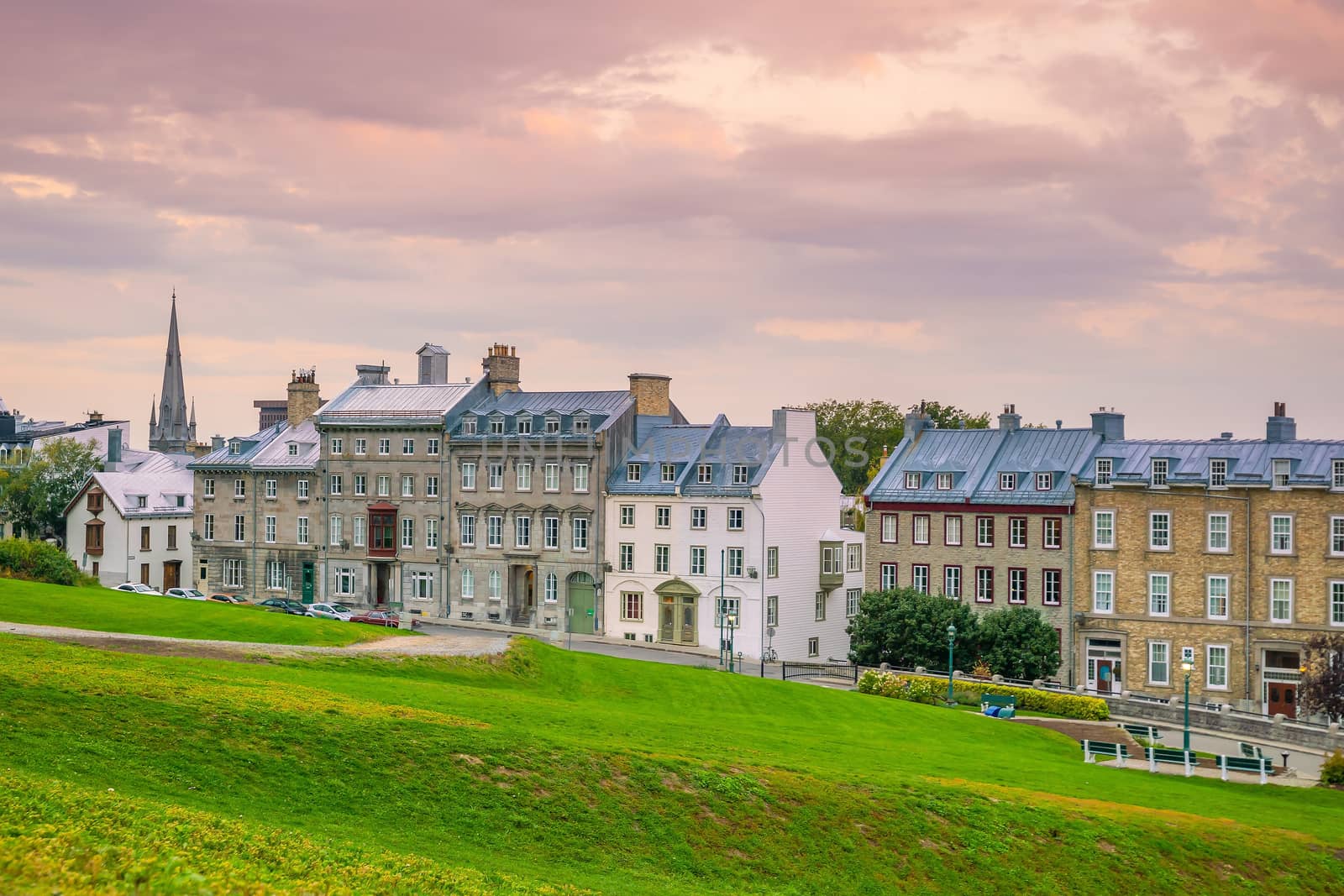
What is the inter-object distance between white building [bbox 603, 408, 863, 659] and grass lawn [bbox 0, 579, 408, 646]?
2636 cm

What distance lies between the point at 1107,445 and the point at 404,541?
44123 mm

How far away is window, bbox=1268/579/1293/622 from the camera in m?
66.4

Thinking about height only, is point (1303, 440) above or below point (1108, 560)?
above

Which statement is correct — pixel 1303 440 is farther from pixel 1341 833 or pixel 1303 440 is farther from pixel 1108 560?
pixel 1341 833

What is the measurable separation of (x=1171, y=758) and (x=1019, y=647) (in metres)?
22.1

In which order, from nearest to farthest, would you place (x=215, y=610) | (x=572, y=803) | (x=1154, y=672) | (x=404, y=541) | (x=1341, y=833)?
(x=572, y=803) → (x=1341, y=833) → (x=215, y=610) → (x=1154, y=672) → (x=404, y=541)

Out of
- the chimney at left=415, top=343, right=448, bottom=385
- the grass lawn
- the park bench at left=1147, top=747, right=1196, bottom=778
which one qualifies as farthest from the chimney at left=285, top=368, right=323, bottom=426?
the park bench at left=1147, top=747, right=1196, bottom=778

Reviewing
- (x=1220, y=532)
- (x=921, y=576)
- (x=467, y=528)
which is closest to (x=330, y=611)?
(x=467, y=528)

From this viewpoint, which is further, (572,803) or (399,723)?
(399,723)

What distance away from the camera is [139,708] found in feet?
92.9

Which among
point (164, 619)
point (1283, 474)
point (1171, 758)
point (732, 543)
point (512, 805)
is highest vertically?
point (1283, 474)

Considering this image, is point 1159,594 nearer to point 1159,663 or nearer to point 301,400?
point 1159,663

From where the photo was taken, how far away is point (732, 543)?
3115 inches

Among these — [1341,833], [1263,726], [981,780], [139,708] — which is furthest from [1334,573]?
[139,708]
